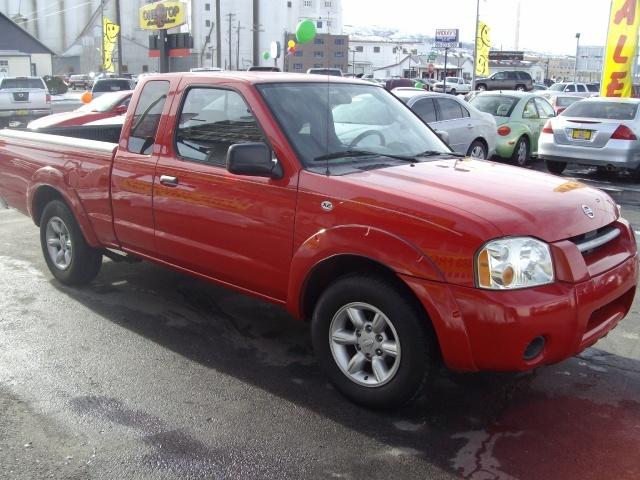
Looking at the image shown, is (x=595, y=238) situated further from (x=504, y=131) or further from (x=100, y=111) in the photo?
(x=100, y=111)

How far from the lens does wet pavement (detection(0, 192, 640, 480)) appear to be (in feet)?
10.8

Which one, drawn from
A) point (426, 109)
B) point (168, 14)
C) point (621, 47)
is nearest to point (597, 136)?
point (426, 109)

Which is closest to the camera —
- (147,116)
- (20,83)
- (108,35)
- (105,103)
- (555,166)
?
(147,116)

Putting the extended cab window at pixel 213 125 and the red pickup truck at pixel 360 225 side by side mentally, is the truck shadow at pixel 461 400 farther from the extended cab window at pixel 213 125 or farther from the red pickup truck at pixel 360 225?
the extended cab window at pixel 213 125

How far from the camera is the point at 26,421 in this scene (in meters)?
3.71

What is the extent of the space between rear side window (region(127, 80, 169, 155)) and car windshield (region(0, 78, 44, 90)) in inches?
785

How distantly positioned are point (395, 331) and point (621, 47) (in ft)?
57.2

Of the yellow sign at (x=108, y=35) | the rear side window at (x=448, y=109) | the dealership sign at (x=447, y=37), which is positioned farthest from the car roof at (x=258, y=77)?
the yellow sign at (x=108, y=35)

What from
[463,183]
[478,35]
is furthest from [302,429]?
[478,35]

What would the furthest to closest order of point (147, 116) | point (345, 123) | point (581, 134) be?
point (581, 134) → point (147, 116) → point (345, 123)

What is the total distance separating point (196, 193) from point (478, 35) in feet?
105

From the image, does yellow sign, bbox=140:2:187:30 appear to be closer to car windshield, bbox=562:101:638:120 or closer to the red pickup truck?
car windshield, bbox=562:101:638:120

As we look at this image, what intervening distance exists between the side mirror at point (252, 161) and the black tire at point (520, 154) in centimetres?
1089

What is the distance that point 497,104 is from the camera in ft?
48.1
